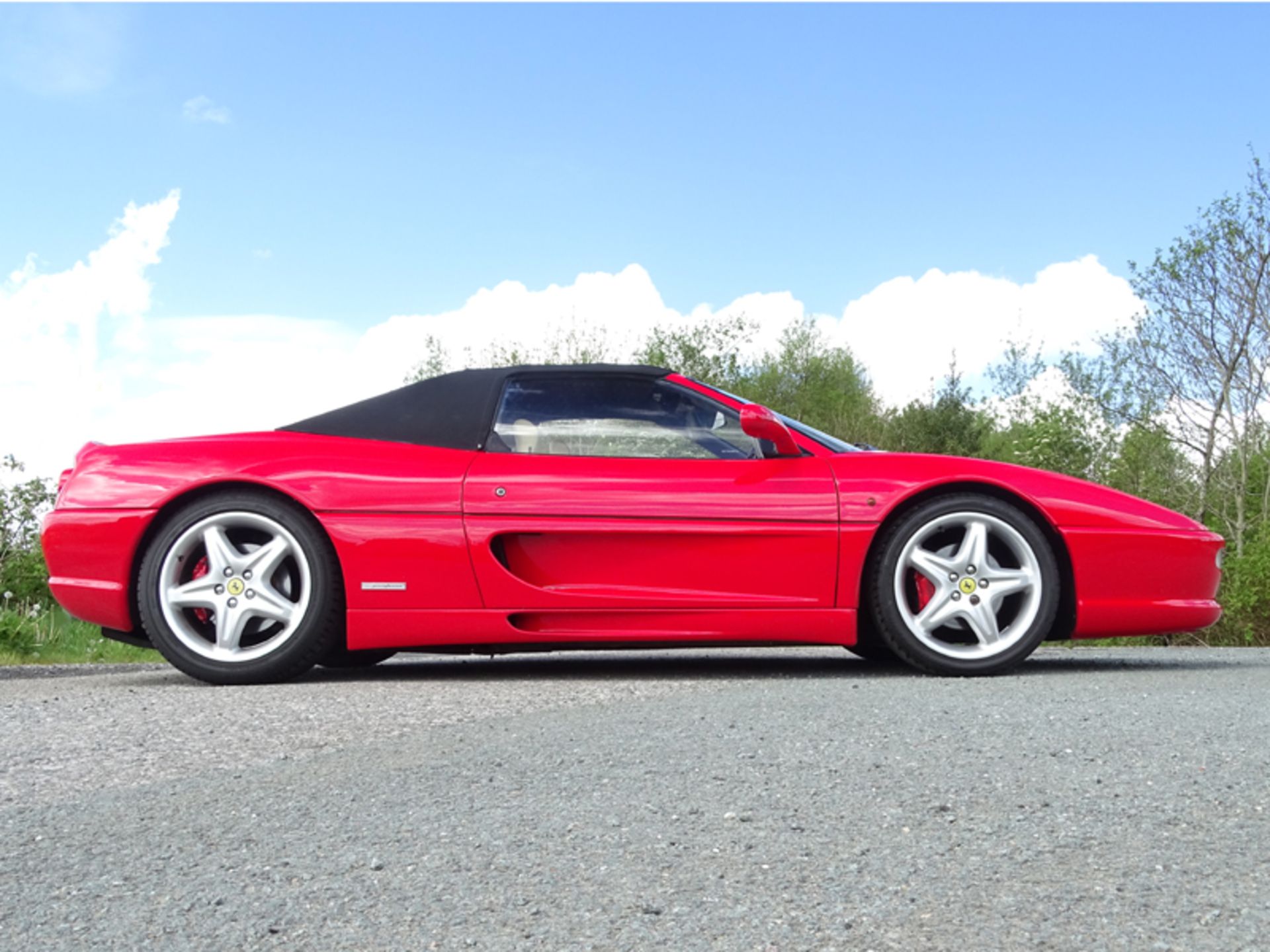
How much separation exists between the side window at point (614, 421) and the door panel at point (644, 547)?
0.79 ft

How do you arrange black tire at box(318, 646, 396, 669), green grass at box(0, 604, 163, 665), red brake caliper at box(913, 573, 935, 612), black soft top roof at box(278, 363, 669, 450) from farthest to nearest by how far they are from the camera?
green grass at box(0, 604, 163, 665), black tire at box(318, 646, 396, 669), black soft top roof at box(278, 363, 669, 450), red brake caliper at box(913, 573, 935, 612)

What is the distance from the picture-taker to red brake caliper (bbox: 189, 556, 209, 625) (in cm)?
496

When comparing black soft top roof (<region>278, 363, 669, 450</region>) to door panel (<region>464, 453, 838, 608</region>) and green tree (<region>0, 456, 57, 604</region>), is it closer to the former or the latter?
door panel (<region>464, 453, 838, 608</region>)

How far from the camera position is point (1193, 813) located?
2602mm

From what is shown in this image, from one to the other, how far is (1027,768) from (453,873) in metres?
1.48

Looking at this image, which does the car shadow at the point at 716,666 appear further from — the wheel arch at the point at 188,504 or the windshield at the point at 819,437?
the windshield at the point at 819,437

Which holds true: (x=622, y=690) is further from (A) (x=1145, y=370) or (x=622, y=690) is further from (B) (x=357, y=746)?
(A) (x=1145, y=370)

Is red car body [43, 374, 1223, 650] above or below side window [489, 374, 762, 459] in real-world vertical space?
below

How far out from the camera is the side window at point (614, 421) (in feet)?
16.5

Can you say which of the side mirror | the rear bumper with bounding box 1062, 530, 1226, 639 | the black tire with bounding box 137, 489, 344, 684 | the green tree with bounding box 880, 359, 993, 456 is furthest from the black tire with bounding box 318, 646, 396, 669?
the green tree with bounding box 880, 359, 993, 456

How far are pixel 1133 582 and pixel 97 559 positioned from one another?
4.10 m

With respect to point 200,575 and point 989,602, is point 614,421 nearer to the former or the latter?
point 989,602

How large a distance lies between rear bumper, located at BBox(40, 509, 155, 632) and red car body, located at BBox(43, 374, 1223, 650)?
8 cm

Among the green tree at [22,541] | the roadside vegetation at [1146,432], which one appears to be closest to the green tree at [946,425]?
the roadside vegetation at [1146,432]
